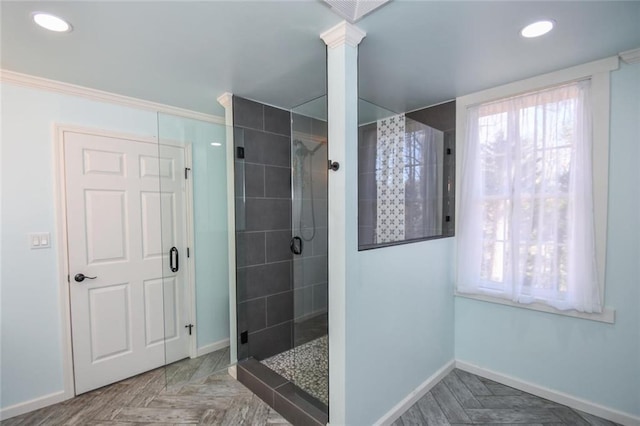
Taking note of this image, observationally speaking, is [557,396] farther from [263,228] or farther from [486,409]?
[263,228]

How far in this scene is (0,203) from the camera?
6.59ft

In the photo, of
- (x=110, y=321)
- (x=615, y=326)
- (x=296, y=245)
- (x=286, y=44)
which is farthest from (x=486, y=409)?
(x=110, y=321)

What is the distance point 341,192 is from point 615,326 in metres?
2.04

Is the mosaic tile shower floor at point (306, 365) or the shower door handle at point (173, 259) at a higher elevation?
the shower door handle at point (173, 259)

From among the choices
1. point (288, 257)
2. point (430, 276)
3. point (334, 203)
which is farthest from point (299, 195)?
point (430, 276)

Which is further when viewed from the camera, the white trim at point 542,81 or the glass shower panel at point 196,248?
the glass shower panel at point 196,248

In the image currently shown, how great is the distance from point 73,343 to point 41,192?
1.18m

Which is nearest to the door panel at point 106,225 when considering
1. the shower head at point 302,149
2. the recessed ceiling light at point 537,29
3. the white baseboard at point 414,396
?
the shower head at point 302,149

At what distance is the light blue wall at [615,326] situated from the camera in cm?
186

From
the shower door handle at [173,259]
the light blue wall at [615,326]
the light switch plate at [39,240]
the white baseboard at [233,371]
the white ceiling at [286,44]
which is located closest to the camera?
the white ceiling at [286,44]

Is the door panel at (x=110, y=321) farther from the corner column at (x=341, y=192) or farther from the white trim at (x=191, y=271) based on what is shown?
the corner column at (x=341, y=192)

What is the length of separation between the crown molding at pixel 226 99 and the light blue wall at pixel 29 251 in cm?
109

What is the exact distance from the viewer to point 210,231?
2787 millimetres

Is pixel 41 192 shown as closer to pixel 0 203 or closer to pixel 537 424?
pixel 0 203
